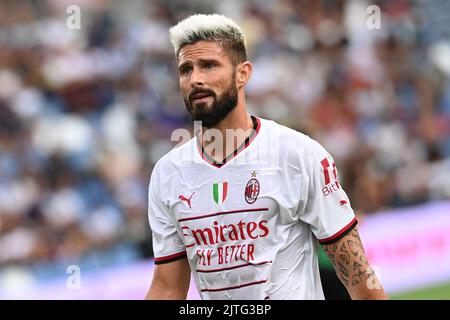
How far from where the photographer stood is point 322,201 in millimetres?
4629

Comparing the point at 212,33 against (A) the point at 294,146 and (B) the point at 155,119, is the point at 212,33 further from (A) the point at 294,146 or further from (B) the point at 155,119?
(B) the point at 155,119

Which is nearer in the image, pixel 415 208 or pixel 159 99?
pixel 415 208

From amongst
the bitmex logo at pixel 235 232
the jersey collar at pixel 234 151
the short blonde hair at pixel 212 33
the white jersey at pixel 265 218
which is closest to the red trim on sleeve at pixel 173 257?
the white jersey at pixel 265 218

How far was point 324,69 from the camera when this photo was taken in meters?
12.2

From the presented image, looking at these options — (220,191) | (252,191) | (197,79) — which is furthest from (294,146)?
(197,79)

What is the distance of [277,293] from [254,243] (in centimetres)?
26

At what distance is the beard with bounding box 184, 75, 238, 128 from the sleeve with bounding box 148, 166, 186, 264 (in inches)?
18.7

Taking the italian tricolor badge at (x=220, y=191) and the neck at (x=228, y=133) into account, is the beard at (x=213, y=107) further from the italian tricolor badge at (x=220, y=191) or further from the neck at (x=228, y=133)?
the italian tricolor badge at (x=220, y=191)

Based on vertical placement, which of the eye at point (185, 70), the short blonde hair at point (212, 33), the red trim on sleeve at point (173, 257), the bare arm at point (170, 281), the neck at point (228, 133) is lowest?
the bare arm at point (170, 281)

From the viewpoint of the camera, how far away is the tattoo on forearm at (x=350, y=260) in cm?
457

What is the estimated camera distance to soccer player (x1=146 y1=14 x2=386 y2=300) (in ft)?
15.2

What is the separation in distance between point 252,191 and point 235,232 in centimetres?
22

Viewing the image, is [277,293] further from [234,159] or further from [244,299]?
[234,159]
